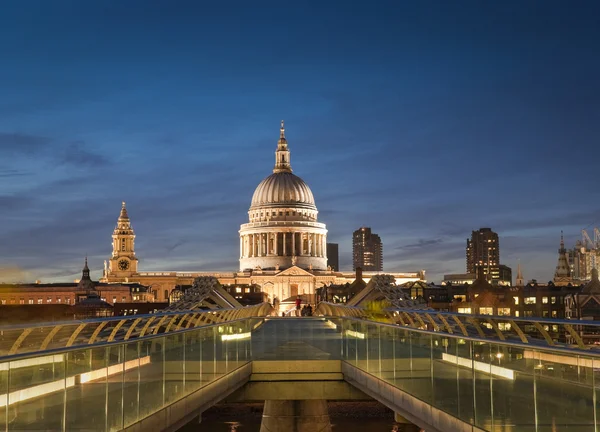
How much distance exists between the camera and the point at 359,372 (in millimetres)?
27719

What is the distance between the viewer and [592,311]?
160125 millimetres

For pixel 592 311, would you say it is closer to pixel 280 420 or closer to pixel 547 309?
pixel 547 309

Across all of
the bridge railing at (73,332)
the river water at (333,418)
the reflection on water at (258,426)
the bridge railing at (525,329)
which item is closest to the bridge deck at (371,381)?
the bridge railing at (525,329)

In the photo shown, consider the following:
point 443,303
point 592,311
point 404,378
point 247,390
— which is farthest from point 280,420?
point 443,303

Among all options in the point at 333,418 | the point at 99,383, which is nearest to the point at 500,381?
the point at 99,383

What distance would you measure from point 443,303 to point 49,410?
17072 cm

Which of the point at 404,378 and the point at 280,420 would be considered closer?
the point at 404,378

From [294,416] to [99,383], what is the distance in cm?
2660

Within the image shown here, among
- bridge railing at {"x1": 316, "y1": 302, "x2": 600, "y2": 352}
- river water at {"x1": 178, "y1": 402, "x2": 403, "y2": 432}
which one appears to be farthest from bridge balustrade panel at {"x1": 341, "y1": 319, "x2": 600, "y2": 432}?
river water at {"x1": 178, "y1": 402, "x2": 403, "y2": 432}

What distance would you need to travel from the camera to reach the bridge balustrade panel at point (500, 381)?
12.3 metres

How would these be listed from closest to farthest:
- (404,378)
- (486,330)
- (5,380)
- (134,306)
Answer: (5,380), (486,330), (404,378), (134,306)

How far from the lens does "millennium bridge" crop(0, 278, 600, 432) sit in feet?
41.4

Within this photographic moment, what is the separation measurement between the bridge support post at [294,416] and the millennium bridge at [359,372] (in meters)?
11.4

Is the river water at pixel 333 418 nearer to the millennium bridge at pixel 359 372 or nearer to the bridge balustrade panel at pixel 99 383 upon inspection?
the millennium bridge at pixel 359 372
